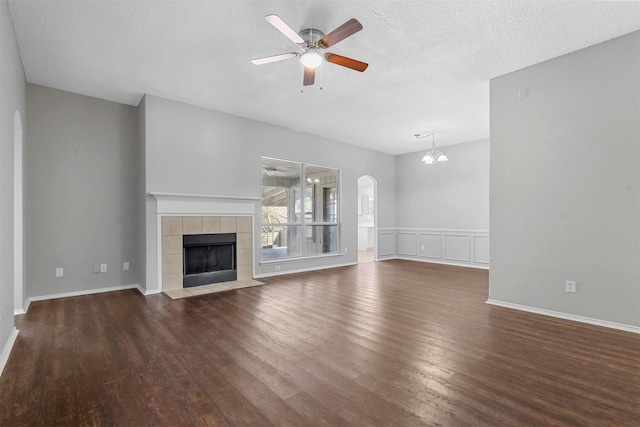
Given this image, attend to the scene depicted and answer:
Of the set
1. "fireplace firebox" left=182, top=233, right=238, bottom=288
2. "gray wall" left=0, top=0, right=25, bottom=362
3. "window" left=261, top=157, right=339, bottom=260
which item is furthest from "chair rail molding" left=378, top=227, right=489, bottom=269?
"gray wall" left=0, top=0, right=25, bottom=362

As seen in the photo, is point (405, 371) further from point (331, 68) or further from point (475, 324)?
point (331, 68)

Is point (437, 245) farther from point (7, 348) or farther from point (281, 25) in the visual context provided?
point (7, 348)

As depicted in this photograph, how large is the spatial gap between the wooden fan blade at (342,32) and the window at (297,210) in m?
3.54

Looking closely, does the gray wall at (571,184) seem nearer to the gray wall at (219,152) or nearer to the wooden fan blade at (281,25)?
the wooden fan blade at (281,25)

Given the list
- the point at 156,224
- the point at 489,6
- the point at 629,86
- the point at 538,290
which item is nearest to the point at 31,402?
the point at 156,224

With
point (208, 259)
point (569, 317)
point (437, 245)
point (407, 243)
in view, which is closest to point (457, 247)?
point (437, 245)

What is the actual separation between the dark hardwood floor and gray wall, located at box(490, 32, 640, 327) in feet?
1.34

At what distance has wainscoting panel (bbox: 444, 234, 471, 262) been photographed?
7184 millimetres

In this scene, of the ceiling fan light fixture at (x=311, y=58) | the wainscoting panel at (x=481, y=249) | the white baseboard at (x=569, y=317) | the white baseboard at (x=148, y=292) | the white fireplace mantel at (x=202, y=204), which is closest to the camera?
the ceiling fan light fixture at (x=311, y=58)

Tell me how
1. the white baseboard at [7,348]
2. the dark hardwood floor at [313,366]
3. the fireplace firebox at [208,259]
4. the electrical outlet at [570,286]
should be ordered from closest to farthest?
the dark hardwood floor at [313,366]
the white baseboard at [7,348]
the electrical outlet at [570,286]
the fireplace firebox at [208,259]

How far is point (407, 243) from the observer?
848cm

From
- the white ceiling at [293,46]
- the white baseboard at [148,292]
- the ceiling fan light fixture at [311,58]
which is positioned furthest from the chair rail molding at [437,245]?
the ceiling fan light fixture at [311,58]

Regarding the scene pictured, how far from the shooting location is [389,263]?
769 centimetres

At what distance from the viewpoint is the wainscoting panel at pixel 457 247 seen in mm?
7184
